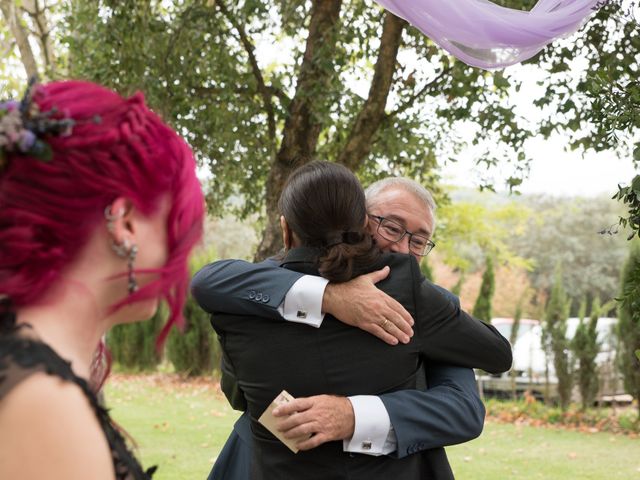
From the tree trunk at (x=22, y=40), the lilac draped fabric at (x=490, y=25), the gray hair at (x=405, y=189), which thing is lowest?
the gray hair at (x=405, y=189)

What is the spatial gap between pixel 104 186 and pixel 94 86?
21 centimetres

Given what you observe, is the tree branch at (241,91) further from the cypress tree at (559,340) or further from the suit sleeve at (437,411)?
the cypress tree at (559,340)

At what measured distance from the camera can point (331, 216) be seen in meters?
2.09

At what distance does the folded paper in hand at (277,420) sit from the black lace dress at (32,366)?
75 cm

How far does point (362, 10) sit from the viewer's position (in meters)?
7.80

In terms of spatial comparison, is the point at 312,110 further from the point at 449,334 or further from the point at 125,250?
the point at 125,250

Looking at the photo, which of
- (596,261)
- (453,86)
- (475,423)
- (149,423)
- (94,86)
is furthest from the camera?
(596,261)

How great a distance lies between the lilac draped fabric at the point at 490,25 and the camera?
3967 millimetres

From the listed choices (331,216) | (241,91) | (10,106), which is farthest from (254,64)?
(10,106)

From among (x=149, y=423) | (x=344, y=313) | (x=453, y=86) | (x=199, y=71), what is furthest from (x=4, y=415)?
(x=149, y=423)

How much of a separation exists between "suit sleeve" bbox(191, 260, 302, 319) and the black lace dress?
0.81 meters

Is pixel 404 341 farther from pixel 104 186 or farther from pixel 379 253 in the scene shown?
pixel 104 186

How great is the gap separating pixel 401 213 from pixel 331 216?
517 mm

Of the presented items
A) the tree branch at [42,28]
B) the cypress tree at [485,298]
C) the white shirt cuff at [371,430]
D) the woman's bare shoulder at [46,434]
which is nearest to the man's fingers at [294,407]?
the white shirt cuff at [371,430]
